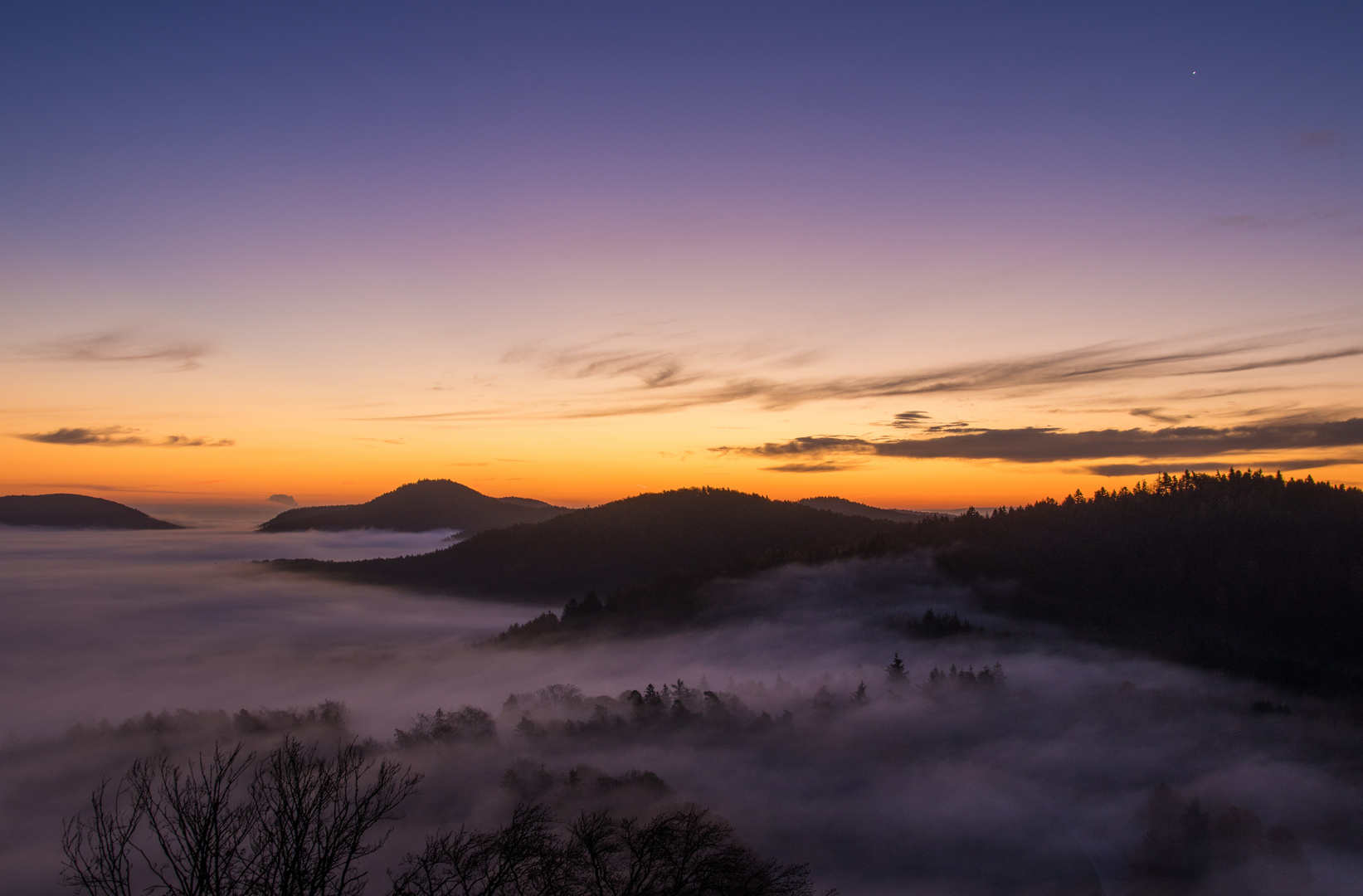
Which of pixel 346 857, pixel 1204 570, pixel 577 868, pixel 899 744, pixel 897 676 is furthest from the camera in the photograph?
pixel 1204 570

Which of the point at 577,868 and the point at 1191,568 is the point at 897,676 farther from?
the point at 577,868

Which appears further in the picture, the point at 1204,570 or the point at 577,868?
the point at 1204,570

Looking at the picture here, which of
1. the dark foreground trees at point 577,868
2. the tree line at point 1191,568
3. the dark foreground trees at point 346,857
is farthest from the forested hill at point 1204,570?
the dark foreground trees at point 346,857

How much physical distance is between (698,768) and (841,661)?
1612 inches

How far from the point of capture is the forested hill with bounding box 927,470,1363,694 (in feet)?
287

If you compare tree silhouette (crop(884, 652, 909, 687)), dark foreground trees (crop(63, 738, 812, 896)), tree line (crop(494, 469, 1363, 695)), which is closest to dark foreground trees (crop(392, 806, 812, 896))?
dark foreground trees (crop(63, 738, 812, 896))

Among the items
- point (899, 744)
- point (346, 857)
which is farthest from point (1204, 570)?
point (346, 857)

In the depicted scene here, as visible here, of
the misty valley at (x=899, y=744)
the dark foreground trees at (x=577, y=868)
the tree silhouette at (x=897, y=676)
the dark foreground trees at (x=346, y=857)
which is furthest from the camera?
the tree silhouette at (x=897, y=676)

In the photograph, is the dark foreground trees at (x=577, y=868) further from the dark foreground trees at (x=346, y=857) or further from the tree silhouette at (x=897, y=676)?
the tree silhouette at (x=897, y=676)

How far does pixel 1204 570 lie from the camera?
102 m

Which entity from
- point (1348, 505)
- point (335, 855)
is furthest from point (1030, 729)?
point (335, 855)

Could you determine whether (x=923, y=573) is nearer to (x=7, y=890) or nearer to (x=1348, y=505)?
(x=1348, y=505)

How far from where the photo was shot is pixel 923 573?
133375mm

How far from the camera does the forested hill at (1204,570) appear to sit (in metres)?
87.6
